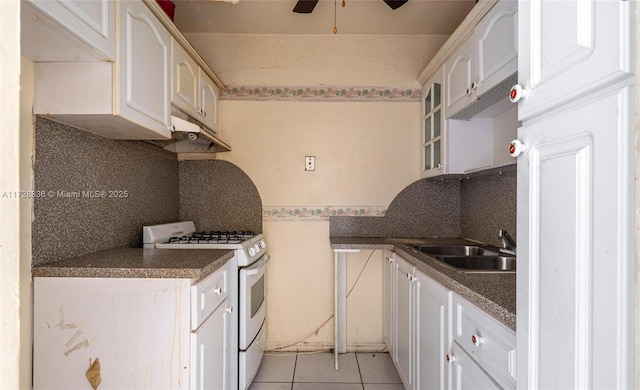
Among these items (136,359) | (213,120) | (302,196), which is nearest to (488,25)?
(302,196)

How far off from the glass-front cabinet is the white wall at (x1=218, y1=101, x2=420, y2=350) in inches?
7.7

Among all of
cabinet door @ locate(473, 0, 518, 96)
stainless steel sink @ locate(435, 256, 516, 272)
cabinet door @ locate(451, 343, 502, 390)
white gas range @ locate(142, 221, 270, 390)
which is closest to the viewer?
cabinet door @ locate(451, 343, 502, 390)

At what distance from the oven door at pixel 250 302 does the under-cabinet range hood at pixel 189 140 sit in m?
0.81

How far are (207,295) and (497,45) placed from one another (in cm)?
167

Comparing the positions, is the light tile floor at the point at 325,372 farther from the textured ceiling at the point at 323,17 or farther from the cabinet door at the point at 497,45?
the textured ceiling at the point at 323,17

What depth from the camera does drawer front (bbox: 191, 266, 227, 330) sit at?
1.33m

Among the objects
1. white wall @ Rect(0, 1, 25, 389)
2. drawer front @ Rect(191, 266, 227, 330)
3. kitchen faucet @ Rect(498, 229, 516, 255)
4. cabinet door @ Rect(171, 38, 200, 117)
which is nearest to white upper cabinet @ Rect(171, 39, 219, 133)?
cabinet door @ Rect(171, 38, 200, 117)

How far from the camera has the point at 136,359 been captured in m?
1.31

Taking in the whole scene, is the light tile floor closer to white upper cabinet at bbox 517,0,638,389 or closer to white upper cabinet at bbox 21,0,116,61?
white upper cabinet at bbox 517,0,638,389

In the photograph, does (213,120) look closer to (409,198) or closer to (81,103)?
(81,103)

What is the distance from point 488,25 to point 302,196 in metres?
1.65

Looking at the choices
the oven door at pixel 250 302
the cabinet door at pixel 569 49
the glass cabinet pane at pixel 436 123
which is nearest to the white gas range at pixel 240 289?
the oven door at pixel 250 302

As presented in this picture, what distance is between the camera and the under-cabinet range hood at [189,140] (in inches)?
72.2

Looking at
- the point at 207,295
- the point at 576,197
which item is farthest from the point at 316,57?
the point at 576,197
